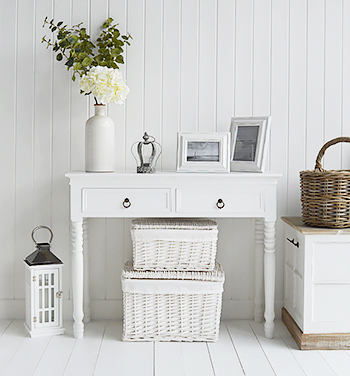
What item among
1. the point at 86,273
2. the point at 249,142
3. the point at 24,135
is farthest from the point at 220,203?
the point at 24,135

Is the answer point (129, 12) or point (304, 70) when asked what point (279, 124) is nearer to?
point (304, 70)

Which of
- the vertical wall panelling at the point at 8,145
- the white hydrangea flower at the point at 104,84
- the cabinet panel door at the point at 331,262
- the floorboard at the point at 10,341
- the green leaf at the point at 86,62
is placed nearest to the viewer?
the floorboard at the point at 10,341

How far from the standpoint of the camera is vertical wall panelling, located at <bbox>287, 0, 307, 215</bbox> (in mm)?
2910

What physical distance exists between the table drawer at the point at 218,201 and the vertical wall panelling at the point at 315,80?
0.61 m

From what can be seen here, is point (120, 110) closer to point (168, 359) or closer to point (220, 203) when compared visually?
point (220, 203)

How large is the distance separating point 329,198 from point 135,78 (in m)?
1.28

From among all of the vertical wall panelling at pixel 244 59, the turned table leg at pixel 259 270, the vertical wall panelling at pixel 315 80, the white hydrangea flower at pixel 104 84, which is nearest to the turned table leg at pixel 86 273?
the white hydrangea flower at pixel 104 84

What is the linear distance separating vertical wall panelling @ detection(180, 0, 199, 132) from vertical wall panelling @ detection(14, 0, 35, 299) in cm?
87

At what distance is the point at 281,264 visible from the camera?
3.00 meters

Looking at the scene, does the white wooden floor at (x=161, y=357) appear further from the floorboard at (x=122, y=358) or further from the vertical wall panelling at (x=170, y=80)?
the vertical wall panelling at (x=170, y=80)

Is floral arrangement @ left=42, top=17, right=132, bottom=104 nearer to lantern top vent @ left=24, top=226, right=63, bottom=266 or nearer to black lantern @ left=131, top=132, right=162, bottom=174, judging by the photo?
black lantern @ left=131, top=132, right=162, bottom=174

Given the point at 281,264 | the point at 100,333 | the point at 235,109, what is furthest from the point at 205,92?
the point at 100,333

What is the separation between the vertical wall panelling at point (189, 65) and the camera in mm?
2889

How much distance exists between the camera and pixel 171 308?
259cm
